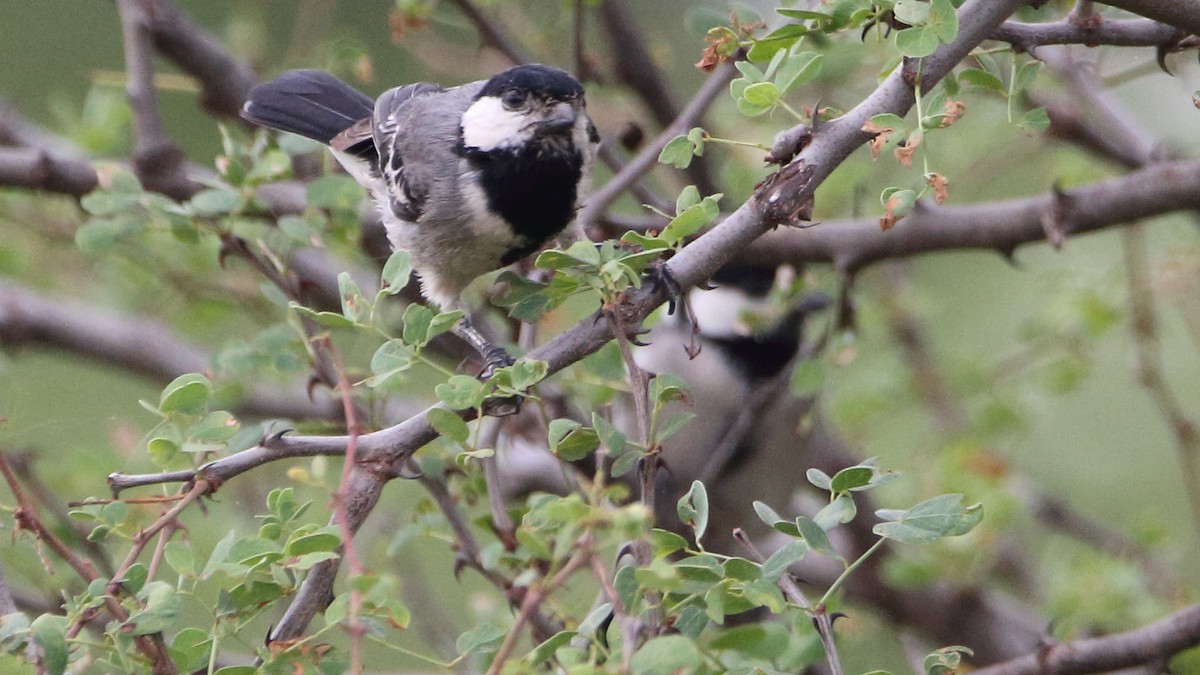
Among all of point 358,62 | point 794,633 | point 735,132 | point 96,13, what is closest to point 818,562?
point 735,132

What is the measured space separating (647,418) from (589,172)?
103 centimetres

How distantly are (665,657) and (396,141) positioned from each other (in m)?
1.65

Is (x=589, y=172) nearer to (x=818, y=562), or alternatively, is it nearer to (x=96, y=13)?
(x=818, y=562)

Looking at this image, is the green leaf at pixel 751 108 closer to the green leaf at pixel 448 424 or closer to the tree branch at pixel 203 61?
the green leaf at pixel 448 424

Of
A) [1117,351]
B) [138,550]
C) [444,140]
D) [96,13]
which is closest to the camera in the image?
[138,550]

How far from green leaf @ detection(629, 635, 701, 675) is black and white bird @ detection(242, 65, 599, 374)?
1005 millimetres

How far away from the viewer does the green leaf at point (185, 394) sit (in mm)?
1318

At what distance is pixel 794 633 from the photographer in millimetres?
1221

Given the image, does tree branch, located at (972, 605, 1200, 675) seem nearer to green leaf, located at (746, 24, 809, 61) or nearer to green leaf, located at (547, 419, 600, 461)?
green leaf, located at (547, 419, 600, 461)

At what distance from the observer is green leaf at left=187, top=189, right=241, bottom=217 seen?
6.14ft

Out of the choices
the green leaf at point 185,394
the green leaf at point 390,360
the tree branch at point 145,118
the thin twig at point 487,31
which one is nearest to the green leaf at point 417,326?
the green leaf at point 390,360

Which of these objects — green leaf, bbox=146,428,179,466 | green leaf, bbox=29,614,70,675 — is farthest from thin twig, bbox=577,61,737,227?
green leaf, bbox=29,614,70,675

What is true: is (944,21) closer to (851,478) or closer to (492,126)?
(851,478)

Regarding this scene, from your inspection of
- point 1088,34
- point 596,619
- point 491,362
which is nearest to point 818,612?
point 596,619
